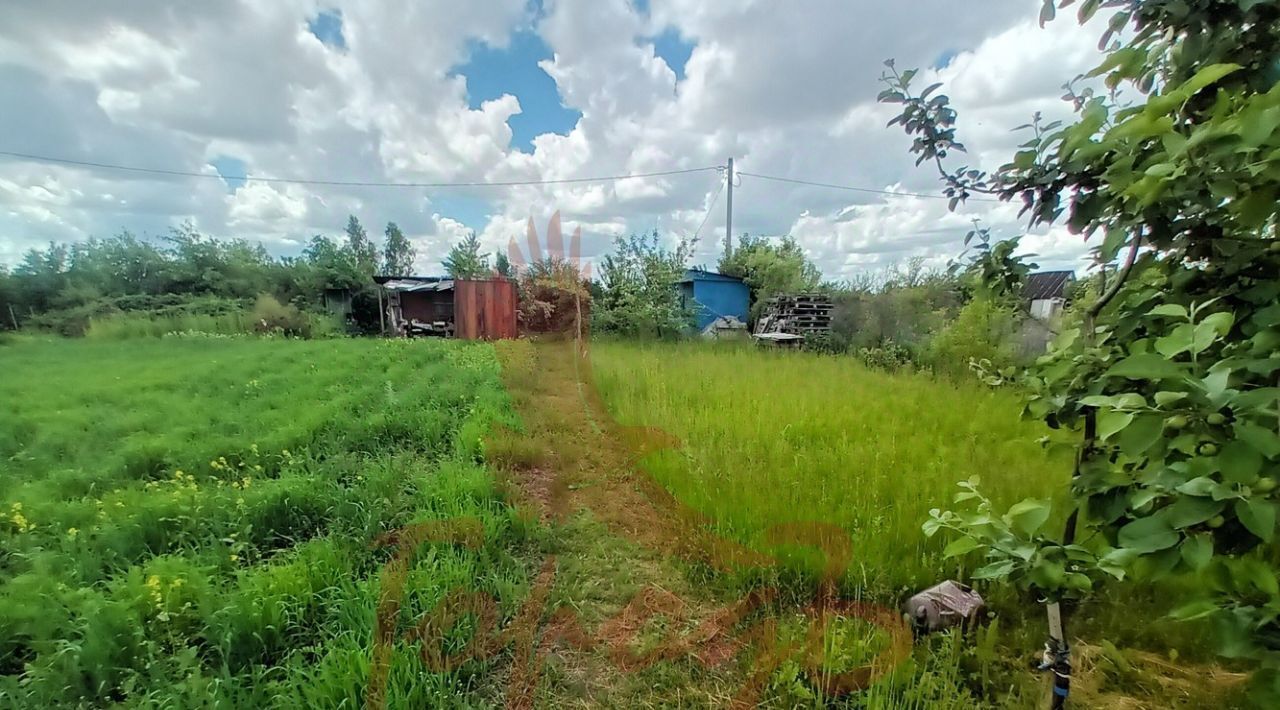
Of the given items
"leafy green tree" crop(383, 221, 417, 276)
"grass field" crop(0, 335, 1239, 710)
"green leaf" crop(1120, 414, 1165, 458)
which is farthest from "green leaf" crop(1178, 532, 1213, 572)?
"leafy green tree" crop(383, 221, 417, 276)

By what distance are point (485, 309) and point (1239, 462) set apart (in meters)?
10.7

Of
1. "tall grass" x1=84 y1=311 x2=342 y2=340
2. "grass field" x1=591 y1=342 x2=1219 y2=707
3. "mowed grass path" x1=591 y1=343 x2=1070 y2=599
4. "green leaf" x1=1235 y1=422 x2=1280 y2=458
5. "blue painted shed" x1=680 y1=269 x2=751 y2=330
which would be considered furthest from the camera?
"blue painted shed" x1=680 y1=269 x2=751 y2=330

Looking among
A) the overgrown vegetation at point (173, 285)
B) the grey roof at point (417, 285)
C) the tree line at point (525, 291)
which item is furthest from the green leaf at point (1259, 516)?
the grey roof at point (417, 285)

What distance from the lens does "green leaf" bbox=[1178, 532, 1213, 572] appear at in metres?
0.53

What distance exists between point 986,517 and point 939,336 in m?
6.73

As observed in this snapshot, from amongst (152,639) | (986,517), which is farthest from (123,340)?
(986,517)

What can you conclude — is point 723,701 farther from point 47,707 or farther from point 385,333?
point 385,333

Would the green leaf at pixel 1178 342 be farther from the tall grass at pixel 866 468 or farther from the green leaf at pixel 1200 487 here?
the tall grass at pixel 866 468

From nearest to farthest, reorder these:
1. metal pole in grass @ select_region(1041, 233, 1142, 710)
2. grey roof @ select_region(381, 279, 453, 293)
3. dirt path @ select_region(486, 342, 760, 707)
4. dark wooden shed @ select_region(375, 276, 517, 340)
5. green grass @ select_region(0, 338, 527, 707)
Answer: metal pole in grass @ select_region(1041, 233, 1142, 710) < green grass @ select_region(0, 338, 527, 707) < dirt path @ select_region(486, 342, 760, 707) < dark wooden shed @ select_region(375, 276, 517, 340) < grey roof @ select_region(381, 279, 453, 293)

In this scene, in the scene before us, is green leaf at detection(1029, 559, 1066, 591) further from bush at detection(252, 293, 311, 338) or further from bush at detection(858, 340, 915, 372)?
bush at detection(252, 293, 311, 338)

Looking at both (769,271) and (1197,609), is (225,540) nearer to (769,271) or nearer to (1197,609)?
(1197,609)

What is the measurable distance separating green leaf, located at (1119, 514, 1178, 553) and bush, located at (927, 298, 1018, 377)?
237 inches

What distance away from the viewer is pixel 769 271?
42.5 feet

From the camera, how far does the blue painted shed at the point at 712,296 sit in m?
11.6
